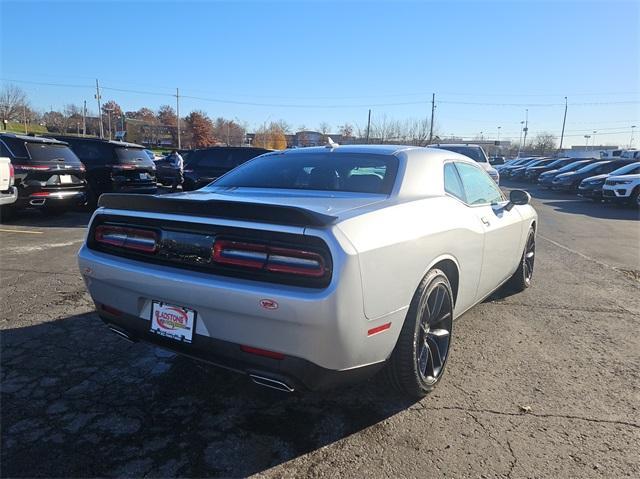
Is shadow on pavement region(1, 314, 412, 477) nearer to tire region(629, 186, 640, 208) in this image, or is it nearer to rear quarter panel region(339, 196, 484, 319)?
rear quarter panel region(339, 196, 484, 319)

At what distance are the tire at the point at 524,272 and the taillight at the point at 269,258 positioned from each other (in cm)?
362

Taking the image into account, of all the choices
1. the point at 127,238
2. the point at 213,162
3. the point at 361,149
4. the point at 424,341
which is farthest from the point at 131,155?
the point at 424,341

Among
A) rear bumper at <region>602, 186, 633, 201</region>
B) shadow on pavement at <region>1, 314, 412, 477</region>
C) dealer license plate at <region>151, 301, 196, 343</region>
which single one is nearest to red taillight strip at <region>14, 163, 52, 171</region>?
shadow on pavement at <region>1, 314, 412, 477</region>

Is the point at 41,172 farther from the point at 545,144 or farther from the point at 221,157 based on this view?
the point at 545,144

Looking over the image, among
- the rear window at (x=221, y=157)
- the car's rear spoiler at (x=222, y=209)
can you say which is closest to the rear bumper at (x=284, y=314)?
the car's rear spoiler at (x=222, y=209)

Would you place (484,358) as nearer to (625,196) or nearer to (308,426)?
(308,426)

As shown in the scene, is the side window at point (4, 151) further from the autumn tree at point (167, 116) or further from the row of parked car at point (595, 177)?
the autumn tree at point (167, 116)

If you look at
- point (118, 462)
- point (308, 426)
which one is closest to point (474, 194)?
point (308, 426)

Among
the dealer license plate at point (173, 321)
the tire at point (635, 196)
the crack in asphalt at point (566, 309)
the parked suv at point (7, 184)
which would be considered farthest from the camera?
the tire at point (635, 196)

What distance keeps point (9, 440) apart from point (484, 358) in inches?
122

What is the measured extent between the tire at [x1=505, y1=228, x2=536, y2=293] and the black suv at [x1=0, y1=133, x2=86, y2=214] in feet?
26.7

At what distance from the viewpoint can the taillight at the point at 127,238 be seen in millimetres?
2623

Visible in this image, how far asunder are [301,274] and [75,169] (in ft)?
28.6

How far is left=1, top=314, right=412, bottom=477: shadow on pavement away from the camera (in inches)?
88.3
